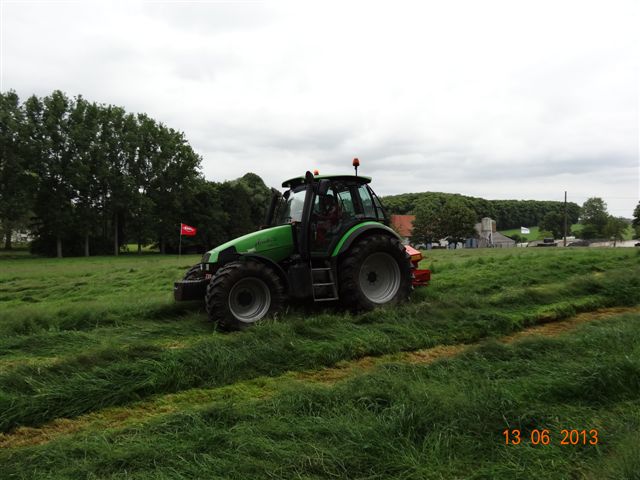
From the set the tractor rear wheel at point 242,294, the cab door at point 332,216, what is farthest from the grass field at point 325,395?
the cab door at point 332,216

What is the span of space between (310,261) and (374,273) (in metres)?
1.30

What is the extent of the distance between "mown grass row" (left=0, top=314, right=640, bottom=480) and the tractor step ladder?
9.99 feet

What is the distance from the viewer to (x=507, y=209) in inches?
4222

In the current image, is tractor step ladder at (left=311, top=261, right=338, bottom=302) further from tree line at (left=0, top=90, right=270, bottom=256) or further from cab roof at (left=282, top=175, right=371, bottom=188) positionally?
tree line at (left=0, top=90, right=270, bottom=256)

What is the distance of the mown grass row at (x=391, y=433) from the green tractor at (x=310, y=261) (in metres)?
2.82

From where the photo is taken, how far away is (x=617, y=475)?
2471 mm

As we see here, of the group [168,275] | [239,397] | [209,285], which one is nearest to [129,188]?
[168,275]

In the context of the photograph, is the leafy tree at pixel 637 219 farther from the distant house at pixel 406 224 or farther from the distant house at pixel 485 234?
the distant house at pixel 406 224

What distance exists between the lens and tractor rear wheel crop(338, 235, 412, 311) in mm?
7375

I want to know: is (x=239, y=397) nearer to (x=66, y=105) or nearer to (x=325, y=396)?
(x=325, y=396)

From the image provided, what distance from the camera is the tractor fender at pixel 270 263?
695 cm

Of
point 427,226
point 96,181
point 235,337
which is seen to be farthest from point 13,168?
point 427,226

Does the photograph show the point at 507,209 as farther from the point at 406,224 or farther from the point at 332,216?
the point at 332,216

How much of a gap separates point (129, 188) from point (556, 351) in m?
44.5
